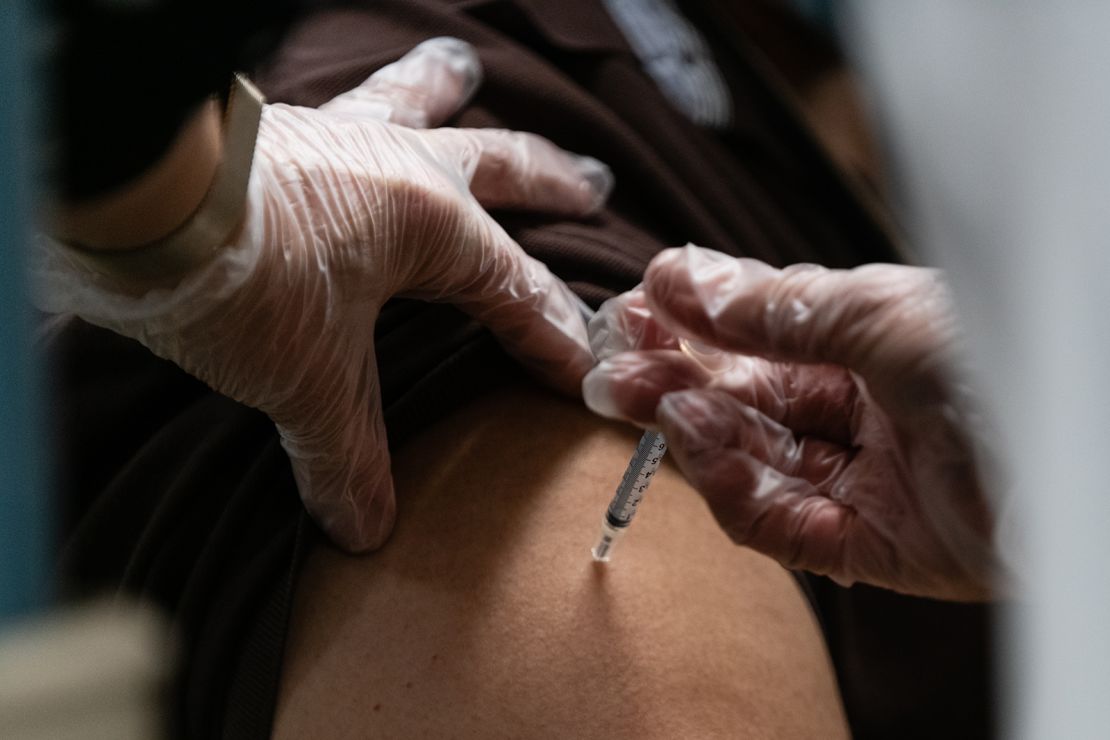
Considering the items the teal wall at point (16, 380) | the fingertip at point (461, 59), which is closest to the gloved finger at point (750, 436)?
the teal wall at point (16, 380)

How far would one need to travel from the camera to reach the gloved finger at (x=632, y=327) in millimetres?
711

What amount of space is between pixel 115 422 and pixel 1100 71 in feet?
2.76

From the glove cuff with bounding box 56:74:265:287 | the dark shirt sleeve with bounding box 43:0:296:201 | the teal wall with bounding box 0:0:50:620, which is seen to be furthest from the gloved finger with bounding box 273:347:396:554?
the teal wall with bounding box 0:0:50:620

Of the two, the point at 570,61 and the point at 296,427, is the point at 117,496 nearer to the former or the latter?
the point at 296,427

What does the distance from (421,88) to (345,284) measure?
325mm

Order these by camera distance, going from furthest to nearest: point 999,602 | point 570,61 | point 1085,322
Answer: point 570,61 → point 999,602 → point 1085,322

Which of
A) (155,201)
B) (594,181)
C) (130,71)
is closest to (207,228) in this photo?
(155,201)

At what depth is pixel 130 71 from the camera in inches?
18.4

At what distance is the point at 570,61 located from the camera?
1.08 m

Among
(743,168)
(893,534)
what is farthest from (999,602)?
(743,168)

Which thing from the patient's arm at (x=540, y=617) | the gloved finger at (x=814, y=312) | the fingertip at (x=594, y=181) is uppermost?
the gloved finger at (x=814, y=312)

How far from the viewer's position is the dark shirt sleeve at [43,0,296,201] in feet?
1.45

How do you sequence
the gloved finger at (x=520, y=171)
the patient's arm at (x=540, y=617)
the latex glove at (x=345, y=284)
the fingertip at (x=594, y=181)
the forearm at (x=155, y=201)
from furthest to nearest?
the fingertip at (x=594, y=181)
the gloved finger at (x=520, y=171)
the patient's arm at (x=540, y=617)
the latex glove at (x=345, y=284)
the forearm at (x=155, y=201)

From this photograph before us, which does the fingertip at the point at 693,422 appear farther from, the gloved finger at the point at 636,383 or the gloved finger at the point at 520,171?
the gloved finger at the point at 520,171
